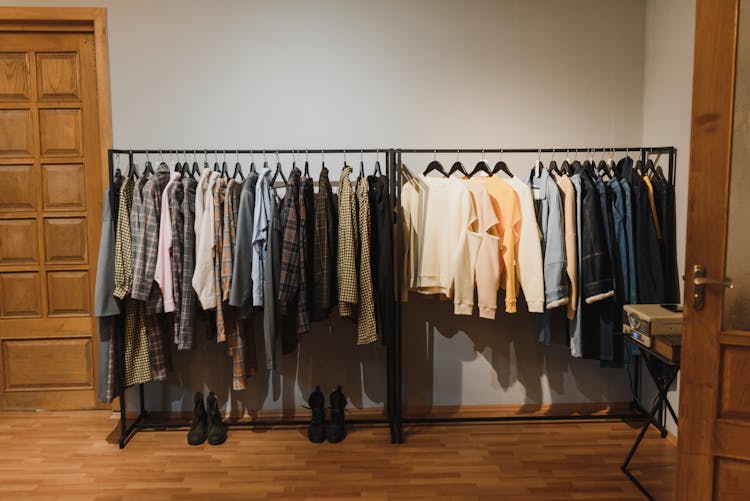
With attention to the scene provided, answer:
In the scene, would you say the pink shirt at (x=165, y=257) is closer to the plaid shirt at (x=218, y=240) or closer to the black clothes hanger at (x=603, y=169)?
the plaid shirt at (x=218, y=240)

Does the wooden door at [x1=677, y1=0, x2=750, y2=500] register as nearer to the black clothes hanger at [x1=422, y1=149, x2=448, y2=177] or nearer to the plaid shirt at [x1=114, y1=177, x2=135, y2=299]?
the black clothes hanger at [x1=422, y1=149, x2=448, y2=177]

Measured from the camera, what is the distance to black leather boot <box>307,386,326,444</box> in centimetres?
292

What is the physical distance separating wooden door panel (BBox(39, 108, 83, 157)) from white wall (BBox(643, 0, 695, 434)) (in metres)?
3.36

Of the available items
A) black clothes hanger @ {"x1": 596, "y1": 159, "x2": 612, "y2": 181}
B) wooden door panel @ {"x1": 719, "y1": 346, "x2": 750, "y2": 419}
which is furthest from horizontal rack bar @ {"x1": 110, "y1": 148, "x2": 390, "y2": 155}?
wooden door panel @ {"x1": 719, "y1": 346, "x2": 750, "y2": 419}

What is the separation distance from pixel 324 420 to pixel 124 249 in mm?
1407

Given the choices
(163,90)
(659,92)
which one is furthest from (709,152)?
(163,90)

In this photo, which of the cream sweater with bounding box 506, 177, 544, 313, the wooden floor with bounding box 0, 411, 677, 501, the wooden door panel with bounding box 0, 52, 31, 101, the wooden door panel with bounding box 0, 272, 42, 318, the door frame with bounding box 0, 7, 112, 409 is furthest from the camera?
the wooden door panel with bounding box 0, 272, 42, 318

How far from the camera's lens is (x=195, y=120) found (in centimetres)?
312

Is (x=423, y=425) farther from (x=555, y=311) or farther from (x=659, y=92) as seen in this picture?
A: (x=659, y=92)

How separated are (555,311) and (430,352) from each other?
2.56 ft

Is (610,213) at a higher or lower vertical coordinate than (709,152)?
lower

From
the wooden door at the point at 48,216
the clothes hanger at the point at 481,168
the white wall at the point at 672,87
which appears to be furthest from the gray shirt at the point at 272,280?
the white wall at the point at 672,87

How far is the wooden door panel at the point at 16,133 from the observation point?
3.20 metres

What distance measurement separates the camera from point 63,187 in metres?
3.24
